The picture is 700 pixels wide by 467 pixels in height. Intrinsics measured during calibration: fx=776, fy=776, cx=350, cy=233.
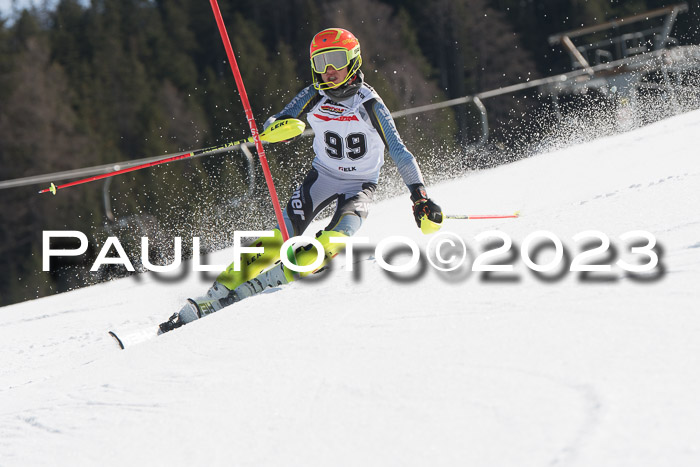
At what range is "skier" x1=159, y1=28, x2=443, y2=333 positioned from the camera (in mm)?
4711

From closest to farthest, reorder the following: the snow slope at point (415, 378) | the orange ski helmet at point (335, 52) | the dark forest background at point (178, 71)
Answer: the snow slope at point (415, 378)
the orange ski helmet at point (335, 52)
the dark forest background at point (178, 71)

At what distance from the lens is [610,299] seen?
2832 millimetres

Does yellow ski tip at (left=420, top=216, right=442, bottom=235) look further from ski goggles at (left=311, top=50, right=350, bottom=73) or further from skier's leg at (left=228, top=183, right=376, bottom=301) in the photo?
ski goggles at (left=311, top=50, right=350, bottom=73)

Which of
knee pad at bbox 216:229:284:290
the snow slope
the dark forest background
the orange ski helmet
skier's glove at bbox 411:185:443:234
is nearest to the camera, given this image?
the snow slope

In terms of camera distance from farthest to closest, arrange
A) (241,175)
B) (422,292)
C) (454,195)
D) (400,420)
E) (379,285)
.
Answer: (241,175), (454,195), (379,285), (422,292), (400,420)

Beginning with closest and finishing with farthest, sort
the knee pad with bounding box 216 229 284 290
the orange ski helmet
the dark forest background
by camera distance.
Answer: the knee pad with bounding box 216 229 284 290, the orange ski helmet, the dark forest background

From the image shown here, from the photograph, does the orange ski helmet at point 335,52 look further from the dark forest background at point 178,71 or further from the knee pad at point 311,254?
the dark forest background at point 178,71

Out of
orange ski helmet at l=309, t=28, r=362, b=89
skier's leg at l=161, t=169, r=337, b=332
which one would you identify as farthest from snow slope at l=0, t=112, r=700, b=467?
orange ski helmet at l=309, t=28, r=362, b=89

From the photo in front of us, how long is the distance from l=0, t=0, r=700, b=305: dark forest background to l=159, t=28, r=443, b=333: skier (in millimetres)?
11981

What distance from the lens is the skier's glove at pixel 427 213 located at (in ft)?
15.2

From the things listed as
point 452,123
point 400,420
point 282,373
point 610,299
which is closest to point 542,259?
point 610,299

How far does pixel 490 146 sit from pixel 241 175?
5709mm

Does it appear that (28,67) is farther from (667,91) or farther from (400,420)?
(400,420)

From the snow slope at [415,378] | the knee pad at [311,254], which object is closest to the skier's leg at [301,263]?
the knee pad at [311,254]
